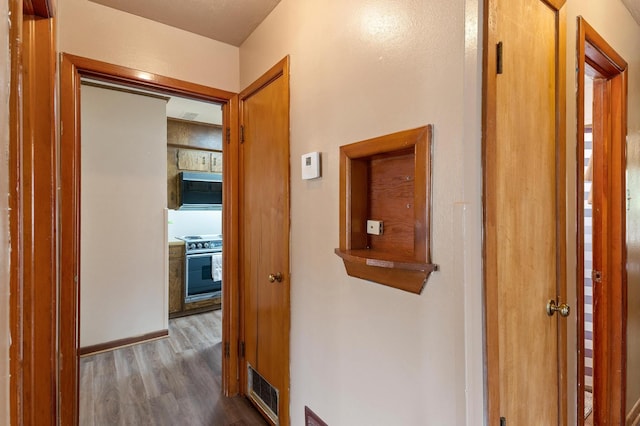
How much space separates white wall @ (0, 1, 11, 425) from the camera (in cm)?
43

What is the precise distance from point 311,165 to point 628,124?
190 cm

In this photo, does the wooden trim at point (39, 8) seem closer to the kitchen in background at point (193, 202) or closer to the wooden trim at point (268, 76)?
→ the wooden trim at point (268, 76)

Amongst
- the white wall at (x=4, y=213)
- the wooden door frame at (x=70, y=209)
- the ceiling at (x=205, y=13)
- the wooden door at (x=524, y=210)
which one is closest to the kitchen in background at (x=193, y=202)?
the ceiling at (x=205, y=13)

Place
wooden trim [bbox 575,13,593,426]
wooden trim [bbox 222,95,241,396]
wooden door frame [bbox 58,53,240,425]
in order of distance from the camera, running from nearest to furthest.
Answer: wooden trim [bbox 575,13,593,426]
wooden door frame [bbox 58,53,240,425]
wooden trim [bbox 222,95,241,396]

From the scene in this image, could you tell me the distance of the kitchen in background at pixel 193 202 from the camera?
150 inches

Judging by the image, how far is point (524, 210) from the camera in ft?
3.83

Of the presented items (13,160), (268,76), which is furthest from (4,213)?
(268,76)

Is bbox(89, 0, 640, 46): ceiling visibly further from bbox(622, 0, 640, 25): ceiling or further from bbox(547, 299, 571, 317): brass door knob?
bbox(547, 299, 571, 317): brass door knob

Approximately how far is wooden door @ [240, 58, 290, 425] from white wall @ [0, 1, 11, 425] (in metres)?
1.32

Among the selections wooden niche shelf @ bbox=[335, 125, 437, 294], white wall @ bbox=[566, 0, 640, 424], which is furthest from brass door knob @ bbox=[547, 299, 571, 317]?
wooden niche shelf @ bbox=[335, 125, 437, 294]

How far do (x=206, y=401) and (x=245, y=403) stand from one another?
0.27 m

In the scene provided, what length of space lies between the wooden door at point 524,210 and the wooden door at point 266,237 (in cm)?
105

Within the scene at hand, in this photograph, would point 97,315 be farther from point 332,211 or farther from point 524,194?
point 524,194

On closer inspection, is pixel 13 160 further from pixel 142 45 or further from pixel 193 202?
pixel 193 202
